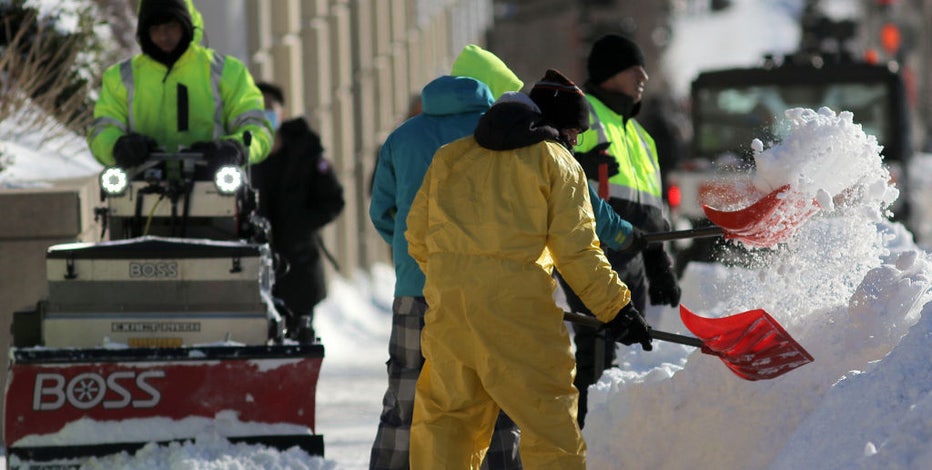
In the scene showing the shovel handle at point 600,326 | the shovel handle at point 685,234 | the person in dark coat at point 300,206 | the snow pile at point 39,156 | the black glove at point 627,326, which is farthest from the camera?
the person in dark coat at point 300,206

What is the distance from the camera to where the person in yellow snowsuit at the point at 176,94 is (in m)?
7.79

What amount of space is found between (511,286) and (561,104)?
2.38 feet

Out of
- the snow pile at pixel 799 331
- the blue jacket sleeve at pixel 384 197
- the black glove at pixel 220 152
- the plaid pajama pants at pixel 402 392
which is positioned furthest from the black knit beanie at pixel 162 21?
the snow pile at pixel 799 331

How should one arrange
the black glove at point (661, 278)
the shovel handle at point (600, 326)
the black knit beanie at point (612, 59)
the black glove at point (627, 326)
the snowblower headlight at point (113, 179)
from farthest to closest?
the black knit beanie at point (612, 59) → the black glove at point (661, 278) → the snowblower headlight at point (113, 179) → the shovel handle at point (600, 326) → the black glove at point (627, 326)

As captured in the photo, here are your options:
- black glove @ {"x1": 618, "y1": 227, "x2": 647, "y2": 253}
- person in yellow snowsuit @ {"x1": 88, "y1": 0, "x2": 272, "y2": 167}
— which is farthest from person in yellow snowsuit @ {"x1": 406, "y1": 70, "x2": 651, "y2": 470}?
person in yellow snowsuit @ {"x1": 88, "y1": 0, "x2": 272, "y2": 167}

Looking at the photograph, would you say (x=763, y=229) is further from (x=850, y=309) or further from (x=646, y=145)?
(x=646, y=145)

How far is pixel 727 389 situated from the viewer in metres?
6.88

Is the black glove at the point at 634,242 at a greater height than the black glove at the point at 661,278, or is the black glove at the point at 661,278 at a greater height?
the black glove at the point at 634,242

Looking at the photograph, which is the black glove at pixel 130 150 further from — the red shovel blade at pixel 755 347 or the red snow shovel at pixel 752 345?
the red shovel blade at pixel 755 347

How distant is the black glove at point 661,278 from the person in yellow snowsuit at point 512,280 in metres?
1.94

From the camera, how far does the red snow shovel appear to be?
252 inches

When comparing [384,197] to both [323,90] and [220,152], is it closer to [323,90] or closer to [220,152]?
[220,152]

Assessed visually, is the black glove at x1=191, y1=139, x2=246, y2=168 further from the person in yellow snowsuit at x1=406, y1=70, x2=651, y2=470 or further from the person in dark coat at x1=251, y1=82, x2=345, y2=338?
the person in dark coat at x1=251, y1=82, x2=345, y2=338

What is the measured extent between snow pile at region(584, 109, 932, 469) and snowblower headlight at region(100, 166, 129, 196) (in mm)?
2036
